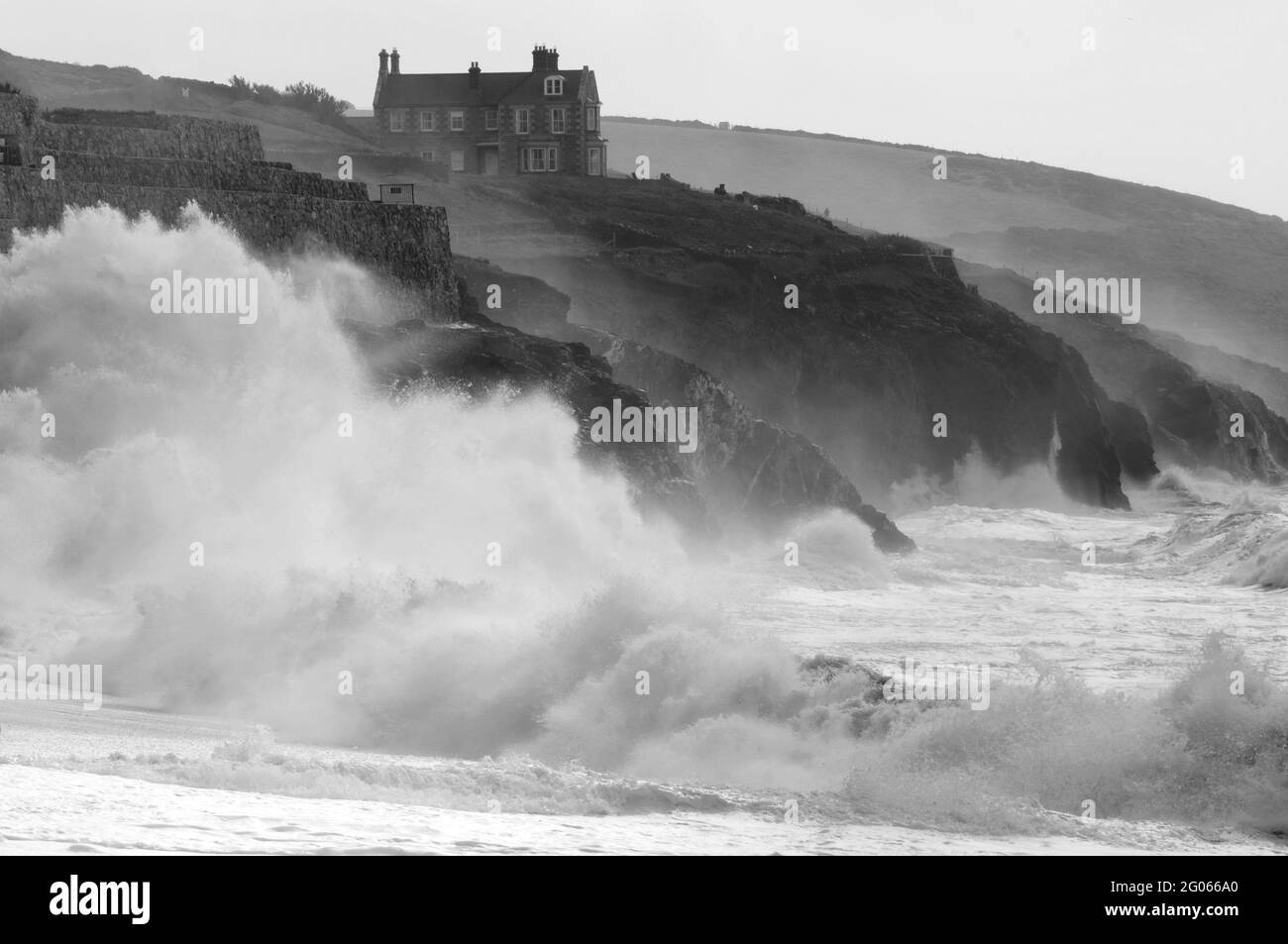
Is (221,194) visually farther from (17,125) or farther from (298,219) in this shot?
(17,125)

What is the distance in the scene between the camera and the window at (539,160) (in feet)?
223

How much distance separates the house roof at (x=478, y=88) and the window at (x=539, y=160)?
1.73 m

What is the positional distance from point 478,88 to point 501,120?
1.46 meters

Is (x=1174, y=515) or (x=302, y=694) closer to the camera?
(x=302, y=694)

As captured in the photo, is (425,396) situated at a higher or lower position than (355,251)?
lower

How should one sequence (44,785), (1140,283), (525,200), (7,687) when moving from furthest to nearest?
(1140,283)
(525,200)
(7,687)
(44,785)

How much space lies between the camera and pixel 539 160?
68.2 metres

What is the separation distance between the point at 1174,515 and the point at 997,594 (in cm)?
1977

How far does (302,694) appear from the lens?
18.4 meters

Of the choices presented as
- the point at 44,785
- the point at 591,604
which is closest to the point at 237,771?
the point at 44,785

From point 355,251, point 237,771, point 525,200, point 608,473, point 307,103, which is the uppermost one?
point 307,103

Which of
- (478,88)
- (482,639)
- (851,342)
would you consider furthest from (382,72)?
(482,639)

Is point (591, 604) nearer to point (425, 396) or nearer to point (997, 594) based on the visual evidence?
Result: point (425, 396)
